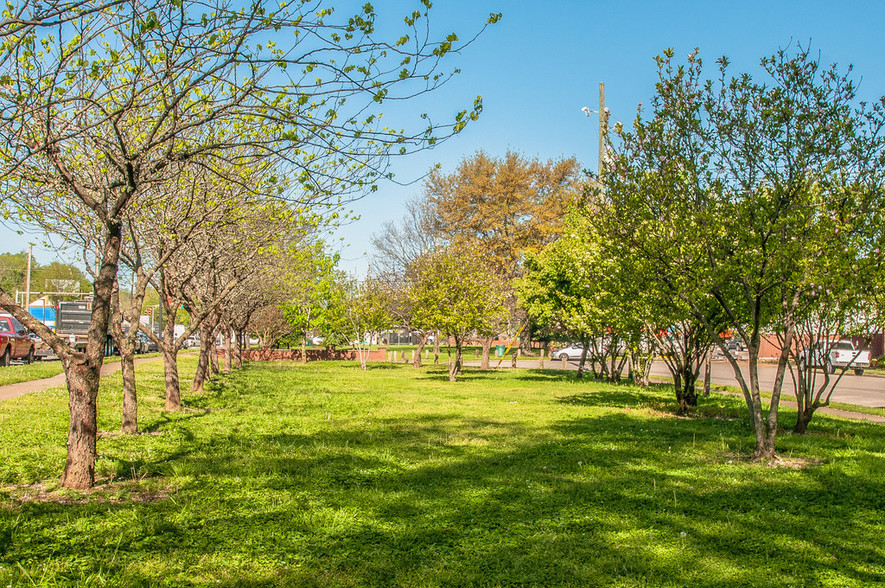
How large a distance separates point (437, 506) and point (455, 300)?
17949mm

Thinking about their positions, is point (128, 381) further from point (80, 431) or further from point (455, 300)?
point (455, 300)

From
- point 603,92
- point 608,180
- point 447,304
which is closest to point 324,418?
point 608,180

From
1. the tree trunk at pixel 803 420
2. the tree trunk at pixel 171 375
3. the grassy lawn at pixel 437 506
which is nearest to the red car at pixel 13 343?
the tree trunk at pixel 171 375

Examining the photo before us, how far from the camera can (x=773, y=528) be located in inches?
220

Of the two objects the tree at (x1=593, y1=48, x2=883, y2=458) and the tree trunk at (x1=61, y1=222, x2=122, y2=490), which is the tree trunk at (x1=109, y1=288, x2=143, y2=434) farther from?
the tree at (x1=593, y1=48, x2=883, y2=458)

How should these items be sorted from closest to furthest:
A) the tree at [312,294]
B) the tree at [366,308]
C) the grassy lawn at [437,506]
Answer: the grassy lawn at [437,506], the tree at [312,294], the tree at [366,308]

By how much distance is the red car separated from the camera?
24.9 metres

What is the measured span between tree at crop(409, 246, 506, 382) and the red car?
14.6 meters

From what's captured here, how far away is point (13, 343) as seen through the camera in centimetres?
2581

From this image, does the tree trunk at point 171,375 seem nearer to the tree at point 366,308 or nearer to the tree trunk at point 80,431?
the tree trunk at point 80,431

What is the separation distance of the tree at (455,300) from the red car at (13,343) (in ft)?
48.0

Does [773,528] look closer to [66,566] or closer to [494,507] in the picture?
[494,507]

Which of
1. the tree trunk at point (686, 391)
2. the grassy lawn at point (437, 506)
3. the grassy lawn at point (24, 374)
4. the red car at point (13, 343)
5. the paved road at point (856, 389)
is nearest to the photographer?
the grassy lawn at point (437, 506)

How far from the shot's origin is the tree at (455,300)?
2356 cm
